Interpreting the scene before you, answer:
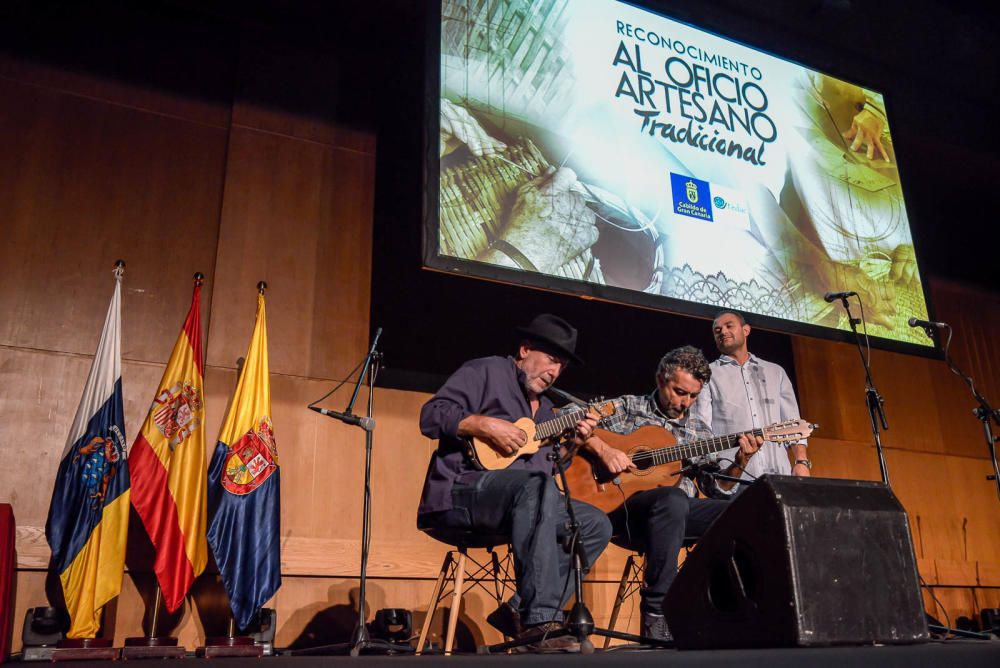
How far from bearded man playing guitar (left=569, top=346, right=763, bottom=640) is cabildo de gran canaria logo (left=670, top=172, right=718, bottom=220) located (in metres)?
0.92

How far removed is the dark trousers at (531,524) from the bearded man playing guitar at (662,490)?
0.91 ft

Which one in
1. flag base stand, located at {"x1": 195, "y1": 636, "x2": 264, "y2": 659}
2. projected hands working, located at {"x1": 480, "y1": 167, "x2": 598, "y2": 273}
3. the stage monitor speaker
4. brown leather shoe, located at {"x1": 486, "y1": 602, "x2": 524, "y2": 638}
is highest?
projected hands working, located at {"x1": 480, "y1": 167, "x2": 598, "y2": 273}

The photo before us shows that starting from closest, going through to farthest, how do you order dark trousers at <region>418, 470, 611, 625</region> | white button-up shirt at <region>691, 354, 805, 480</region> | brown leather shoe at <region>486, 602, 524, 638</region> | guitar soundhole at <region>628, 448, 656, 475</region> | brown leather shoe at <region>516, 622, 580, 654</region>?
brown leather shoe at <region>516, 622, 580, 654</region>, dark trousers at <region>418, 470, 611, 625</region>, brown leather shoe at <region>486, 602, 524, 638</region>, guitar soundhole at <region>628, 448, 656, 475</region>, white button-up shirt at <region>691, 354, 805, 480</region>

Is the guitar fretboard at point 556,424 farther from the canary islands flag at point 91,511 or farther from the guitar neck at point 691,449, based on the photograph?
the canary islands flag at point 91,511

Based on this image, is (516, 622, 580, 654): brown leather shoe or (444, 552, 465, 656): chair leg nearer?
(516, 622, 580, 654): brown leather shoe

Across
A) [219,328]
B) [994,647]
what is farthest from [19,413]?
[994,647]

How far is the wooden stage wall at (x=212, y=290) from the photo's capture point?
363 cm

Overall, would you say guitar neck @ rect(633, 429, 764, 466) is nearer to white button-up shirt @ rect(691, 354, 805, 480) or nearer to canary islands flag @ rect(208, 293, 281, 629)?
white button-up shirt @ rect(691, 354, 805, 480)

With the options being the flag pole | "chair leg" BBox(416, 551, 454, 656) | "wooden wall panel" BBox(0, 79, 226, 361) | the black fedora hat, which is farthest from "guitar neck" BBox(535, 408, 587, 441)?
"wooden wall panel" BBox(0, 79, 226, 361)

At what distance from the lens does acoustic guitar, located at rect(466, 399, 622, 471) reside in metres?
2.97

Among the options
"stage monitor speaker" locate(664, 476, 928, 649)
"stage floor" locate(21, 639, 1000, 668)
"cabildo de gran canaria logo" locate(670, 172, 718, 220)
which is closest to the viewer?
"stage floor" locate(21, 639, 1000, 668)

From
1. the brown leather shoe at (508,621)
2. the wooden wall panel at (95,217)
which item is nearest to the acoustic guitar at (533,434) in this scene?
the brown leather shoe at (508,621)

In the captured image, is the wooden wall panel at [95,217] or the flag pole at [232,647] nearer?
the flag pole at [232,647]

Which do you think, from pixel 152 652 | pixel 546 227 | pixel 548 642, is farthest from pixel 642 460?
pixel 152 652
